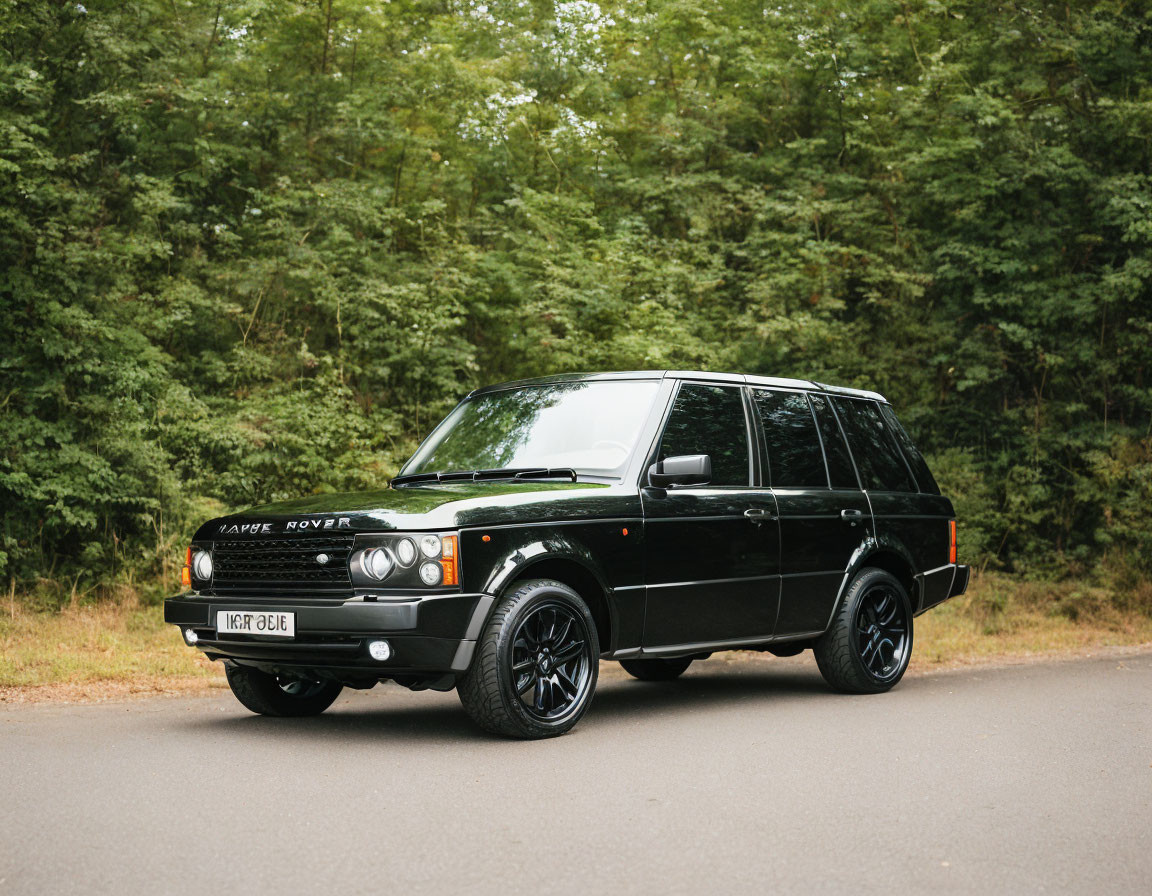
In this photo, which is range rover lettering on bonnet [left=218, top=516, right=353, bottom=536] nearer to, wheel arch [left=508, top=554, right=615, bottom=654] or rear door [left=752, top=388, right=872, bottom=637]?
wheel arch [left=508, top=554, right=615, bottom=654]

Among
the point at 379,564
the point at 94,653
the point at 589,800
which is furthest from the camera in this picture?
the point at 94,653

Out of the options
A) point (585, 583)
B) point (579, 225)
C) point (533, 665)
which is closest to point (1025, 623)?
point (579, 225)

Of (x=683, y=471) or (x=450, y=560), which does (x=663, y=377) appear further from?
(x=450, y=560)

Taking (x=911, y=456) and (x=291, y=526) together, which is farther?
(x=911, y=456)

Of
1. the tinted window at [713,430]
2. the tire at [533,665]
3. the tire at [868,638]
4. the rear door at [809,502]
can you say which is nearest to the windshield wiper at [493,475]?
the tinted window at [713,430]

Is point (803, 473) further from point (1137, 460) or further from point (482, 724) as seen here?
point (1137, 460)

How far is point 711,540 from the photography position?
7.94 metres

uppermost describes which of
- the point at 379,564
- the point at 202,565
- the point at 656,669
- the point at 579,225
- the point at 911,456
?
the point at 579,225

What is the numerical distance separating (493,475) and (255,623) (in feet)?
5.61

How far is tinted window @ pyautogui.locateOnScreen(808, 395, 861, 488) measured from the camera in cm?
921

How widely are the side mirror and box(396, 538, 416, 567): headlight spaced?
1682 millimetres

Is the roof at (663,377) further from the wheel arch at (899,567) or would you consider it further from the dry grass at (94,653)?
the dry grass at (94,653)

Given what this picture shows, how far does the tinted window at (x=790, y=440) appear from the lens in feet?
28.6

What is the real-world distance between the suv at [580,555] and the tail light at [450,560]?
10 mm
